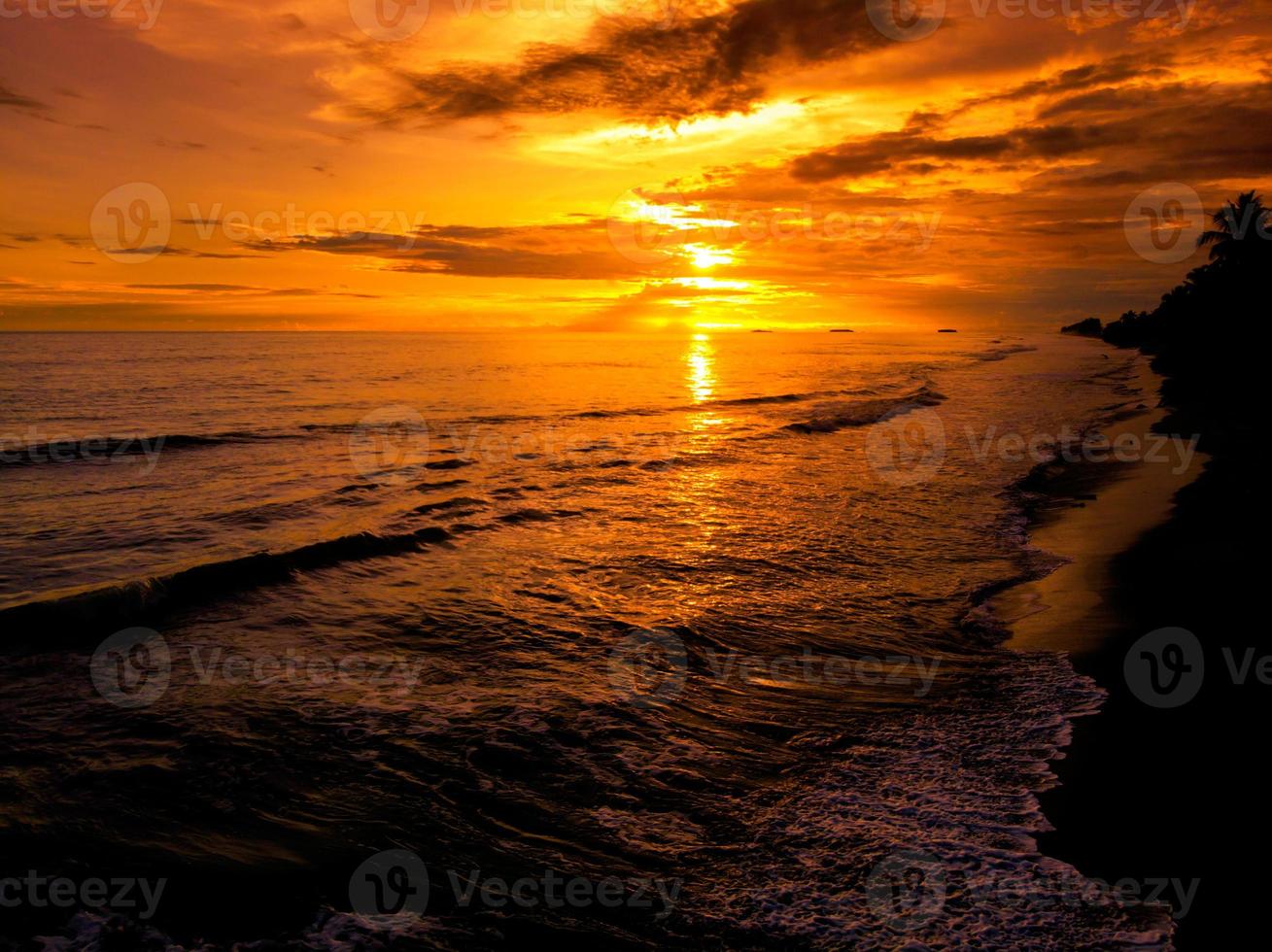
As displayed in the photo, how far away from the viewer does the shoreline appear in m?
5.68

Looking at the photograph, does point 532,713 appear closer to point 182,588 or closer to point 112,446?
point 182,588

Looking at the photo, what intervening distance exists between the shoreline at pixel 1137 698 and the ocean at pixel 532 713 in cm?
34

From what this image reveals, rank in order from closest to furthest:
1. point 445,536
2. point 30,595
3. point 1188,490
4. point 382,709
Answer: point 382,709, point 30,595, point 445,536, point 1188,490

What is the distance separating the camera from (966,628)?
11.0 metres

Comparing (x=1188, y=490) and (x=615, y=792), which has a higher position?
(x=1188, y=490)

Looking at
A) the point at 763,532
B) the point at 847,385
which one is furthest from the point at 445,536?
the point at 847,385

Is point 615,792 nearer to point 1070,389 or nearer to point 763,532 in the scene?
point 763,532

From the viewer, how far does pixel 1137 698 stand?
8.43 meters

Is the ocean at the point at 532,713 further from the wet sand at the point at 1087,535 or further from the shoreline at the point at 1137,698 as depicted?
the wet sand at the point at 1087,535

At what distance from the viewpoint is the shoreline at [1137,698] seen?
224 inches

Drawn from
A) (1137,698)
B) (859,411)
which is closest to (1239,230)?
(859,411)

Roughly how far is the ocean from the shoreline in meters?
0.34

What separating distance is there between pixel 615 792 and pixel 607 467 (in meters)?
18.1

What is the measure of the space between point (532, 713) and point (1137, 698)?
22.7ft
